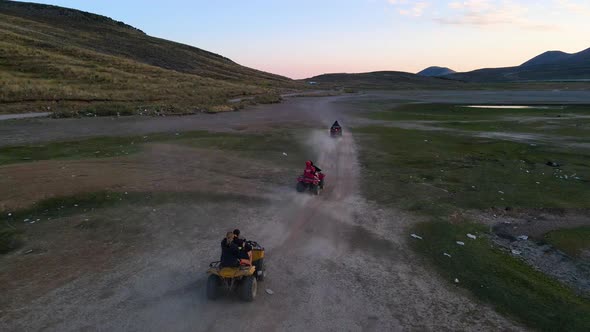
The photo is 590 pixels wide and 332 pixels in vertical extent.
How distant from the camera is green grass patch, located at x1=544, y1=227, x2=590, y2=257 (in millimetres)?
12914

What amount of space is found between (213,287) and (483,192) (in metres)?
15.4

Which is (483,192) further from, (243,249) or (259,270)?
(243,249)

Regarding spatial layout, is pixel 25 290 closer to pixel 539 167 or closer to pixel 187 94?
pixel 539 167

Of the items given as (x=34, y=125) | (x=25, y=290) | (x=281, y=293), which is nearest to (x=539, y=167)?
(x=281, y=293)

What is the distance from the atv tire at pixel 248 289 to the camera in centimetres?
929

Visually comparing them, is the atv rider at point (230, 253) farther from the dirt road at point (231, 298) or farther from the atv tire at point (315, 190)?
the atv tire at point (315, 190)

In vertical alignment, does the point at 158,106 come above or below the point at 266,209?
above

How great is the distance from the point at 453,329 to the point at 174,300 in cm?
681

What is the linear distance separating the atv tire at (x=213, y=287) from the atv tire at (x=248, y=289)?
605 millimetres

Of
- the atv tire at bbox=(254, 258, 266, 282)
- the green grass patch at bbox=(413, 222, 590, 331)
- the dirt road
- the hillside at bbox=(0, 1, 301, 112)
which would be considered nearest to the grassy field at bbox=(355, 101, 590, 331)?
the green grass patch at bbox=(413, 222, 590, 331)

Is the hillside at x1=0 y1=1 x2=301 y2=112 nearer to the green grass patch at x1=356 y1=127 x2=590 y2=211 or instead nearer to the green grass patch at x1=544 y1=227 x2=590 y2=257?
the green grass patch at x1=356 y1=127 x2=590 y2=211

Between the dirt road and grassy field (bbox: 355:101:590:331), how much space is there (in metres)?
1.08

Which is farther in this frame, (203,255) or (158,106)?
(158,106)

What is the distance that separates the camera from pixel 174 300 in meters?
9.41
